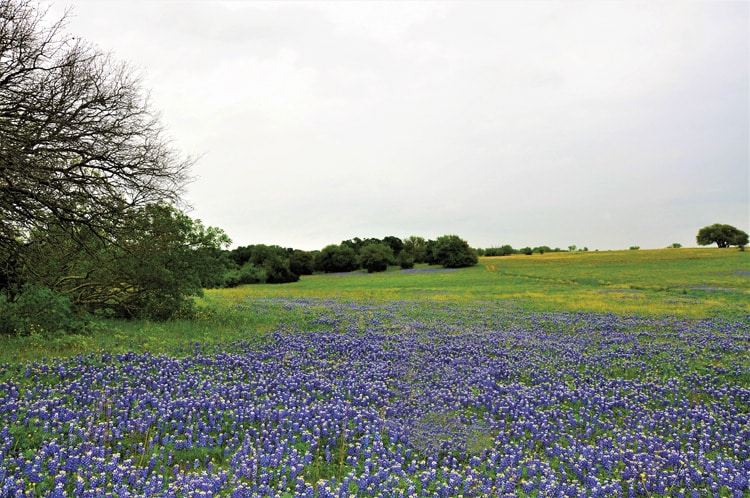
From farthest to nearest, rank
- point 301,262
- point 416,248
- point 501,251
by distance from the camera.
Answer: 1. point 501,251
2. point 416,248
3. point 301,262

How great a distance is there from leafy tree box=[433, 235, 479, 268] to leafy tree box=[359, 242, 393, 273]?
1067 centimetres

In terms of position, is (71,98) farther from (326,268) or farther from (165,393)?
(326,268)

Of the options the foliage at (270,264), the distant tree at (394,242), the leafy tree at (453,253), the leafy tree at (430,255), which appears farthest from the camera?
the distant tree at (394,242)

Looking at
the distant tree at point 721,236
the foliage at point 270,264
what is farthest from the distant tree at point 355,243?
the distant tree at point 721,236

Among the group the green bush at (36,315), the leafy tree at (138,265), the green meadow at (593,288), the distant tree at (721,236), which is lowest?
the green meadow at (593,288)

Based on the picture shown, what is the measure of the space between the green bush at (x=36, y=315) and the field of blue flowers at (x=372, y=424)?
4.39m

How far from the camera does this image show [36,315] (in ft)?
43.5

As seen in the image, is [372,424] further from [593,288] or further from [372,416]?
[593,288]

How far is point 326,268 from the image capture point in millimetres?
98750

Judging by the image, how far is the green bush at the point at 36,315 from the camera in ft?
43.0

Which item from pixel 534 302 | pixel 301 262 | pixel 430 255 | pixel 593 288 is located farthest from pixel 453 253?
pixel 534 302

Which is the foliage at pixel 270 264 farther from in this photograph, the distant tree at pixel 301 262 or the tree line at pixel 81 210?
the tree line at pixel 81 210

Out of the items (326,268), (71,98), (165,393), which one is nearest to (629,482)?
(165,393)

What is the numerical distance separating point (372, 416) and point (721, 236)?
12430 cm
